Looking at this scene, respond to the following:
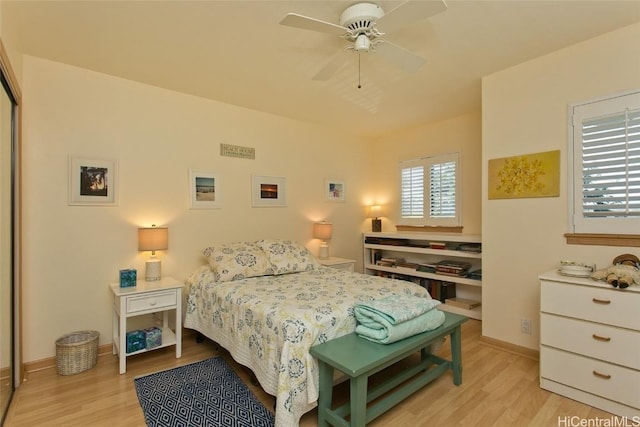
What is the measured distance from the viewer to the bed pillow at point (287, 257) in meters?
3.17

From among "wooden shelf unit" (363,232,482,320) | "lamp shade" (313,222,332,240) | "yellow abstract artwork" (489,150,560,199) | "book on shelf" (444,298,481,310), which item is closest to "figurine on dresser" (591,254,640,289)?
"yellow abstract artwork" (489,150,560,199)

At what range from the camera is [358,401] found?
1.63 meters

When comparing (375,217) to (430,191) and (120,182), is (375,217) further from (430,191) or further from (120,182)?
(120,182)

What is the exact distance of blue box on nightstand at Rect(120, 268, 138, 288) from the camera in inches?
105

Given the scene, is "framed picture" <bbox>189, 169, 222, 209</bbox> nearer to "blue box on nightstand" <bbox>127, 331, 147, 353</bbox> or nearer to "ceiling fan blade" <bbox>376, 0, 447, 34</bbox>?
"blue box on nightstand" <bbox>127, 331, 147, 353</bbox>

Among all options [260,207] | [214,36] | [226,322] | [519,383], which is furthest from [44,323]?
[519,383]

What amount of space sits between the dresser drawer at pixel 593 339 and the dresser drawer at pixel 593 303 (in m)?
0.04

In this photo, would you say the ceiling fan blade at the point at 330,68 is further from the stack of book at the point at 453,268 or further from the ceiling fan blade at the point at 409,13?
the stack of book at the point at 453,268

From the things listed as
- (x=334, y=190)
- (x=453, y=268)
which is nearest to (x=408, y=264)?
(x=453, y=268)

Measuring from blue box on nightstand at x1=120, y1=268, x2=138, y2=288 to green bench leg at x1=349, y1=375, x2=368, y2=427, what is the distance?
209 centimetres

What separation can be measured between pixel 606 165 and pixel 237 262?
10.0ft

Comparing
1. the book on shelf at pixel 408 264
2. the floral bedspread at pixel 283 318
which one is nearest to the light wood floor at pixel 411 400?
the floral bedspread at pixel 283 318

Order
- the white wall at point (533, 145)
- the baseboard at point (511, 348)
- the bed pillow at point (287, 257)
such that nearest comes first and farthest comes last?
the white wall at point (533, 145)
the baseboard at point (511, 348)
the bed pillow at point (287, 257)

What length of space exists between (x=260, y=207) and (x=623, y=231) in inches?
129
